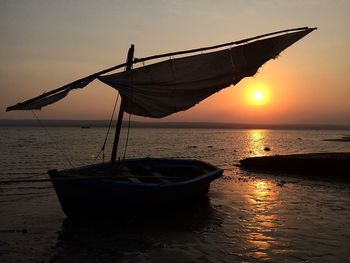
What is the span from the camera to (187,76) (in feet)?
39.4

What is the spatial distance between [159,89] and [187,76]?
1.05 m

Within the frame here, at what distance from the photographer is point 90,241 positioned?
397 inches

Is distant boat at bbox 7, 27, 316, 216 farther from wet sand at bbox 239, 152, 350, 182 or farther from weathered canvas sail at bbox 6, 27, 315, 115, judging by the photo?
wet sand at bbox 239, 152, 350, 182

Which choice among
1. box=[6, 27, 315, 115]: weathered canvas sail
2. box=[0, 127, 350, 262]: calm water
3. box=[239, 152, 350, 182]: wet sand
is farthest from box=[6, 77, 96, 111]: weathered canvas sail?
box=[239, 152, 350, 182]: wet sand

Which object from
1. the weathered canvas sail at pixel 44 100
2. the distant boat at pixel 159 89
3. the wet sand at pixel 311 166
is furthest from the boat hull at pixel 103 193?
the wet sand at pixel 311 166

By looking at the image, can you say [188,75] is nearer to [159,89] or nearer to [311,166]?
[159,89]

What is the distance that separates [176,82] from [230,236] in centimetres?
523

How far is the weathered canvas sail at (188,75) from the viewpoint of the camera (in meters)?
11.7

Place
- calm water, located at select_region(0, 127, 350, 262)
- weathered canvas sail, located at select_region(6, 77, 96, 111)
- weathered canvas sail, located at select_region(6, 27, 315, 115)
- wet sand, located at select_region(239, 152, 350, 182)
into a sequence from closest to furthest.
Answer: calm water, located at select_region(0, 127, 350, 262) → weathered canvas sail, located at select_region(6, 77, 96, 111) → weathered canvas sail, located at select_region(6, 27, 315, 115) → wet sand, located at select_region(239, 152, 350, 182)

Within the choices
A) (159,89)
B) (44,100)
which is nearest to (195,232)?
(159,89)

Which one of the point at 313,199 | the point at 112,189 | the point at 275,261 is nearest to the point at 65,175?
the point at 112,189

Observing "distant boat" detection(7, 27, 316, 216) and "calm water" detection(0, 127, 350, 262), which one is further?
"distant boat" detection(7, 27, 316, 216)

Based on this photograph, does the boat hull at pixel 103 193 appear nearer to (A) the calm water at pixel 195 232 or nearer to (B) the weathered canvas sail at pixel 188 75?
(A) the calm water at pixel 195 232

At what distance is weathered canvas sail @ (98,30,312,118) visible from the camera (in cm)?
1166
